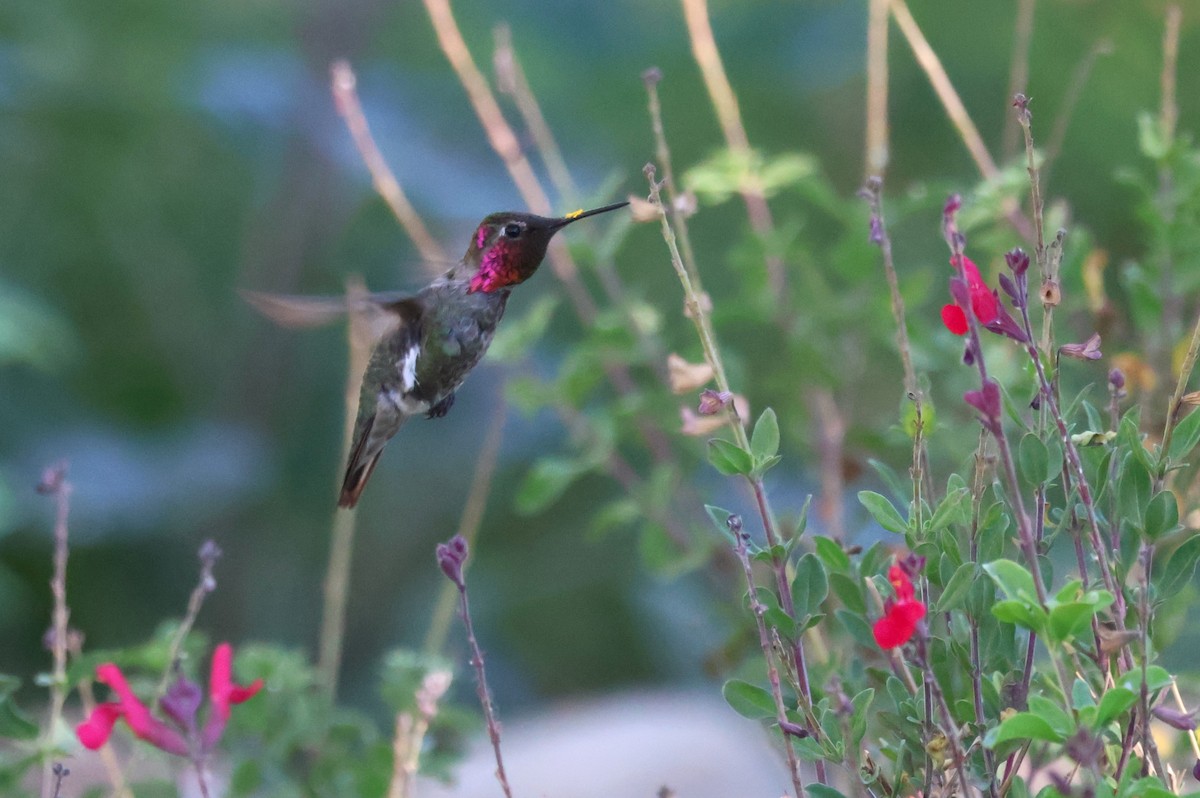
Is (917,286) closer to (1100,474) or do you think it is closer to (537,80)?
(1100,474)

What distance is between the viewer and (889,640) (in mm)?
956

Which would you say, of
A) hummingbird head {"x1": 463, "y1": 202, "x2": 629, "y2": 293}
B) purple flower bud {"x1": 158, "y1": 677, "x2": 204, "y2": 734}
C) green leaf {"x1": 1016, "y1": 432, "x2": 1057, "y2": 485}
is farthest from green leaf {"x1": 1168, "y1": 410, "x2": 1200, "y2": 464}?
purple flower bud {"x1": 158, "y1": 677, "x2": 204, "y2": 734}

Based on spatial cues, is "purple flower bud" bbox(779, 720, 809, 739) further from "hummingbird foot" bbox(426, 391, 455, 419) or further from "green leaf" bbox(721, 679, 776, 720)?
"hummingbird foot" bbox(426, 391, 455, 419)

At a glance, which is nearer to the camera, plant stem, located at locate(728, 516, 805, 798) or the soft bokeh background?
plant stem, located at locate(728, 516, 805, 798)

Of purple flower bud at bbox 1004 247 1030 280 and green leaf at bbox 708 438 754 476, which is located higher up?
purple flower bud at bbox 1004 247 1030 280

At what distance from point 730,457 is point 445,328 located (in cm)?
76

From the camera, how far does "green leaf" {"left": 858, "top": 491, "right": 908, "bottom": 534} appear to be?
1108mm

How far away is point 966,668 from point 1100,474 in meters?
0.22

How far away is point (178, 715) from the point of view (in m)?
1.06

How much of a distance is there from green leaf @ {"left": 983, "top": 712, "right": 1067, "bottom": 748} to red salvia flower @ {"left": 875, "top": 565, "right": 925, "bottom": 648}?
102 mm

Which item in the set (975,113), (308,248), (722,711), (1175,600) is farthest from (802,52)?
(1175,600)

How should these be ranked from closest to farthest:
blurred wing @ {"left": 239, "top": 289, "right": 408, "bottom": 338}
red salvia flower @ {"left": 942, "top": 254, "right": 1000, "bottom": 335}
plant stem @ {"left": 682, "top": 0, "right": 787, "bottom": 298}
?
red salvia flower @ {"left": 942, "top": 254, "right": 1000, "bottom": 335} < blurred wing @ {"left": 239, "top": 289, "right": 408, "bottom": 338} < plant stem @ {"left": 682, "top": 0, "right": 787, "bottom": 298}

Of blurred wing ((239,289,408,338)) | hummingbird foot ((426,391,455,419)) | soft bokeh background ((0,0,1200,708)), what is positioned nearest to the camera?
blurred wing ((239,289,408,338))

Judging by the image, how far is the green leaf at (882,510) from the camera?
3.64 ft
